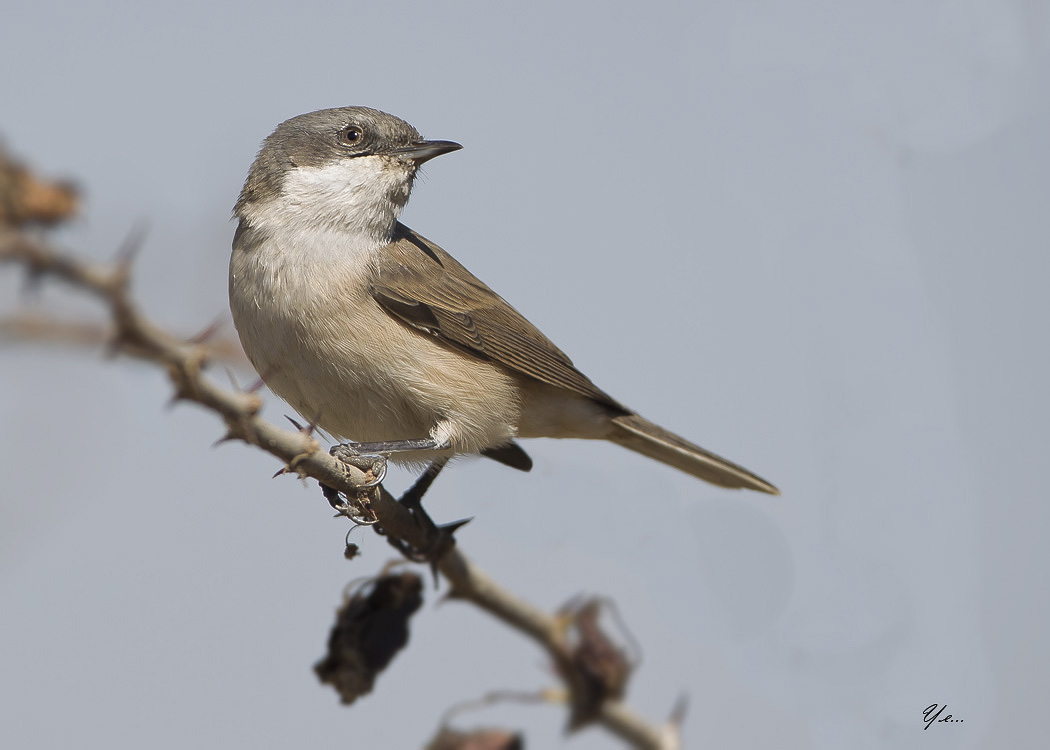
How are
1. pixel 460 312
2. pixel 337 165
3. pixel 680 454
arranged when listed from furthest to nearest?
pixel 680 454 < pixel 460 312 < pixel 337 165

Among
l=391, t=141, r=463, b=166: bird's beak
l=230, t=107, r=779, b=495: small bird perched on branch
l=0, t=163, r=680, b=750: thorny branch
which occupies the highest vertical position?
l=391, t=141, r=463, b=166: bird's beak

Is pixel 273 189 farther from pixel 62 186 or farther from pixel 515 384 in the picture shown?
pixel 62 186

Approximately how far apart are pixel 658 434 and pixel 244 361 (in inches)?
168

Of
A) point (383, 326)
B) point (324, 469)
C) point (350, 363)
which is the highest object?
point (383, 326)

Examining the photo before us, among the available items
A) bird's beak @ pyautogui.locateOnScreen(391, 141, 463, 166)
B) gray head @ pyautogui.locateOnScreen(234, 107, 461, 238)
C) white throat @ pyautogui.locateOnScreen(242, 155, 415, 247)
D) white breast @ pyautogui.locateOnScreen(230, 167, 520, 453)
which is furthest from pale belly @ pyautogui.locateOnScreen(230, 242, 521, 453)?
bird's beak @ pyautogui.locateOnScreen(391, 141, 463, 166)

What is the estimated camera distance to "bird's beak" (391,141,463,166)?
18.2 ft

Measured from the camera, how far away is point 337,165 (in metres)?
5.52

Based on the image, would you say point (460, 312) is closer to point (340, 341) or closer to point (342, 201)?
point (342, 201)

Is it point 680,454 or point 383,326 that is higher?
point 680,454

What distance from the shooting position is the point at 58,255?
1.45 m

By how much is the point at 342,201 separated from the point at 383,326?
2.52ft

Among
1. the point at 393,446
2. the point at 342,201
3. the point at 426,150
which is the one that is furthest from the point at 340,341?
the point at 426,150

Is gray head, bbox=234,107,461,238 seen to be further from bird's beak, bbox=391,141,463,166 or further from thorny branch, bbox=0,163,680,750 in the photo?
thorny branch, bbox=0,163,680,750

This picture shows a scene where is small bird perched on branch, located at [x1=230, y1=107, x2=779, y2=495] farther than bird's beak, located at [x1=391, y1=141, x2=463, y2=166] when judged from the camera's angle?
No
